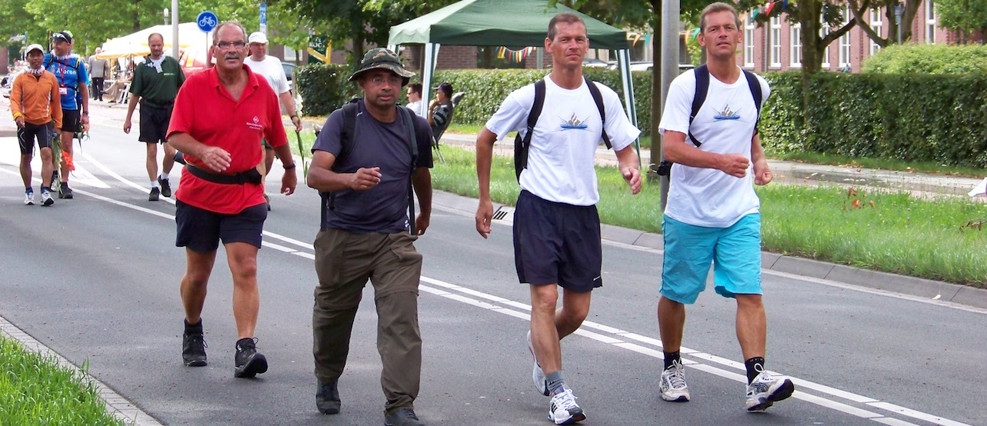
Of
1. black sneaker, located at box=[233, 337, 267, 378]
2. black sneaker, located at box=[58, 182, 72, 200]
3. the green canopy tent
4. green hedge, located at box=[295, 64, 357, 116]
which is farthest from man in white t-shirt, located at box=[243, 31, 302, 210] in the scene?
green hedge, located at box=[295, 64, 357, 116]

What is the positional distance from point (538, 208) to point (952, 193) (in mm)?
12635

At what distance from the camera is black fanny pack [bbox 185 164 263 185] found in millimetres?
7348

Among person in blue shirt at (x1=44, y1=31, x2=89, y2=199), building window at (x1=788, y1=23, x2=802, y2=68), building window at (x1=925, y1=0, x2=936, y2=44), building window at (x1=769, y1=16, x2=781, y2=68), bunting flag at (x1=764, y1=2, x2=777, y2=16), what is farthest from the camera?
building window at (x1=769, y1=16, x2=781, y2=68)

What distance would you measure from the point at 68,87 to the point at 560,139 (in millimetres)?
11251

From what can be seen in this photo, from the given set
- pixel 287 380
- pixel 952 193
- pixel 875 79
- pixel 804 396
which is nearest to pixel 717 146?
pixel 804 396

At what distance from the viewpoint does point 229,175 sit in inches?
290

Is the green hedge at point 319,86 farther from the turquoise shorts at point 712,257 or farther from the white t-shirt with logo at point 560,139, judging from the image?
the white t-shirt with logo at point 560,139

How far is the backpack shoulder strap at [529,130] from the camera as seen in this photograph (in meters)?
6.58

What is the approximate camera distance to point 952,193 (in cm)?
1805

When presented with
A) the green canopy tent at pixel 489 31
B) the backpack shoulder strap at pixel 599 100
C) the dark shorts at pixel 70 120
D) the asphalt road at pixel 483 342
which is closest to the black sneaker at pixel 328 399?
the asphalt road at pixel 483 342

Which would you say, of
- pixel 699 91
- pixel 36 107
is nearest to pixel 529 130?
pixel 699 91

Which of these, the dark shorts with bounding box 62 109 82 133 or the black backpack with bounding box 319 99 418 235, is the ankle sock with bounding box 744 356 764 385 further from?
the dark shorts with bounding box 62 109 82 133

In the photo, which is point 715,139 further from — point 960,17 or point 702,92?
point 960,17

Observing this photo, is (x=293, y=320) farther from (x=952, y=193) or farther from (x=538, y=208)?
(x=952, y=193)
